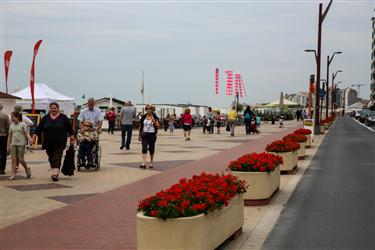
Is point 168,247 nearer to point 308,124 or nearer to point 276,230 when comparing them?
point 276,230

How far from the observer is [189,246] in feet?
16.7

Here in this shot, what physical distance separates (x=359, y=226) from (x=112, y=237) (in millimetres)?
3313

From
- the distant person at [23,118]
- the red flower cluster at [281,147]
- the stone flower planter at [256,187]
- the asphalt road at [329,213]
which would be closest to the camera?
the asphalt road at [329,213]

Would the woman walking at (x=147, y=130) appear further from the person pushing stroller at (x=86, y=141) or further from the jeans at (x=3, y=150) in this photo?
the jeans at (x=3, y=150)

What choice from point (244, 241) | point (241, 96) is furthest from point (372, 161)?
point (241, 96)

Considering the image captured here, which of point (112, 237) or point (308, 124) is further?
point (308, 124)

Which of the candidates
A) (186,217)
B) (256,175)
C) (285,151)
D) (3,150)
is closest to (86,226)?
(186,217)

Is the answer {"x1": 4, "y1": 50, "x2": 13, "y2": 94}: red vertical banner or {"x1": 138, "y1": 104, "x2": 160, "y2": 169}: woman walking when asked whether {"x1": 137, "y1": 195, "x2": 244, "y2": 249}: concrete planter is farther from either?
{"x1": 4, "y1": 50, "x2": 13, "y2": 94}: red vertical banner

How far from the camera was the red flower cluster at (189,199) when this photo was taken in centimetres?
516

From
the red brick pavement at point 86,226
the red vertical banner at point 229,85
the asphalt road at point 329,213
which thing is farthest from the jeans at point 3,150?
the red vertical banner at point 229,85

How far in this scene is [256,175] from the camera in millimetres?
8734

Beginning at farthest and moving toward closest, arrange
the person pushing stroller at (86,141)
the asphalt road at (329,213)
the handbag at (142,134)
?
1. the handbag at (142,134)
2. the person pushing stroller at (86,141)
3. the asphalt road at (329,213)

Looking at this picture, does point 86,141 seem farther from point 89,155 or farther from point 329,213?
point 329,213

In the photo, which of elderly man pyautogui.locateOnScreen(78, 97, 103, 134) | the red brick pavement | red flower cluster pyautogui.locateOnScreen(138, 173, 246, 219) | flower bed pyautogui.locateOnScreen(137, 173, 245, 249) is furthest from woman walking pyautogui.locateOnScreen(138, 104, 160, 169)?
flower bed pyautogui.locateOnScreen(137, 173, 245, 249)
